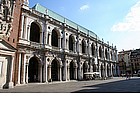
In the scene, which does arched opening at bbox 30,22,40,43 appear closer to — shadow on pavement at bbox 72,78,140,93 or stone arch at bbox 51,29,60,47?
stone arch at bbox 51,29,60,47

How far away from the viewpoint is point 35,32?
13195 mm

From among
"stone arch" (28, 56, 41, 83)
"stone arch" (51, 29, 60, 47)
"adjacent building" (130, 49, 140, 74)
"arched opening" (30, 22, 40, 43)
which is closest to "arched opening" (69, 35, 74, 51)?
"stone arch" (51, 29, 60, 47)

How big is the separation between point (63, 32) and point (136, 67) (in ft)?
79.0

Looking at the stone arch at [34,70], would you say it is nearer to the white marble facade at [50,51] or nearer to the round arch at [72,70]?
the white marble facade at [50,51]

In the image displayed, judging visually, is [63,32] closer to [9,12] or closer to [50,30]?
[50,30]

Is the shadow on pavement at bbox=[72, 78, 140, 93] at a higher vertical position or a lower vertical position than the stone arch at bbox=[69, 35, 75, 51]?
lower

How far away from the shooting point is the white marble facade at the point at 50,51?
11.5m

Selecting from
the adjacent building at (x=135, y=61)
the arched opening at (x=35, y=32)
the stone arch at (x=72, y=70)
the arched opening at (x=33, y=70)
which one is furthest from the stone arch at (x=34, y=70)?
the adjacent building at (x=135, y=61)

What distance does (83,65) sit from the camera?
735 inches

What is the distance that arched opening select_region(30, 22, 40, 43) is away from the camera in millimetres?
12922

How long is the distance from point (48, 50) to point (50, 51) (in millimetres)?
343
